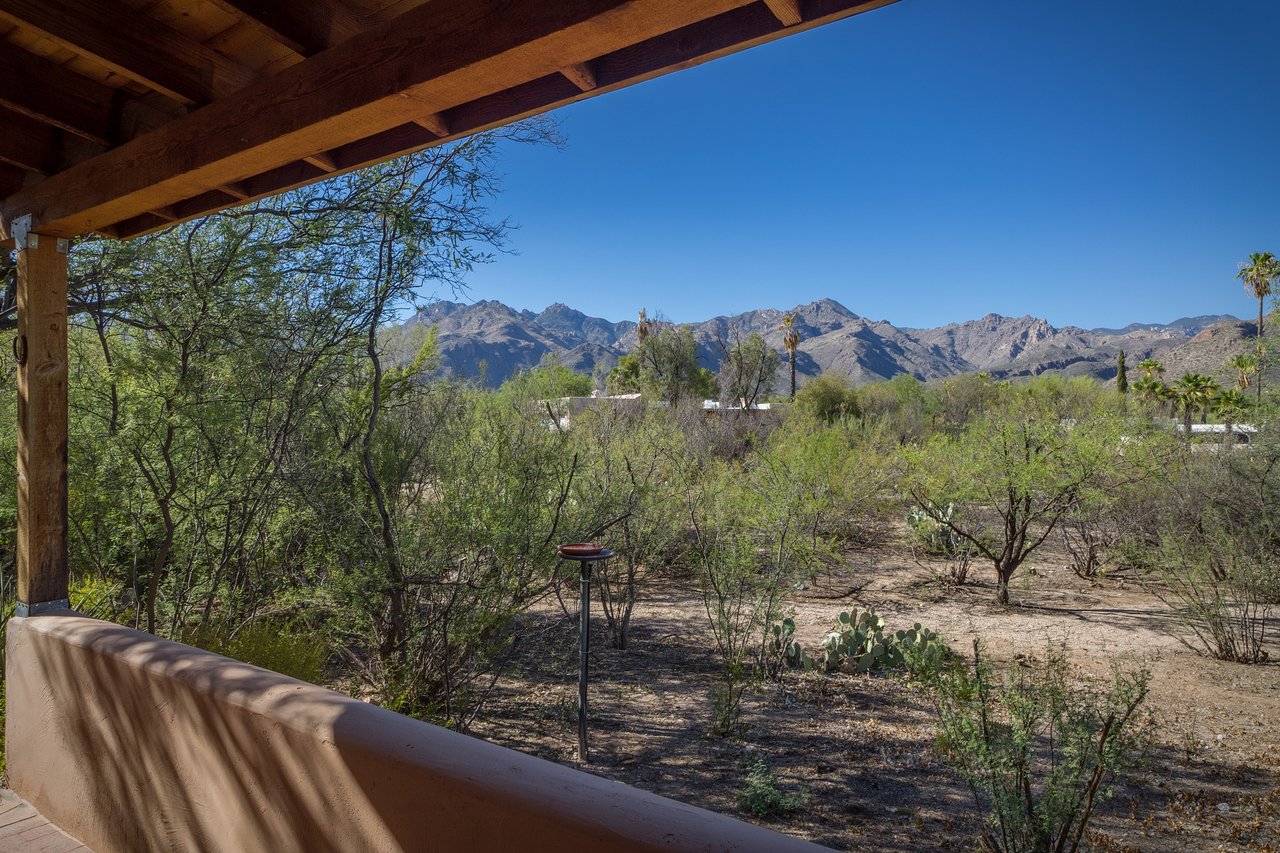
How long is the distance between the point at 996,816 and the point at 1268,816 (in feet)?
7.67

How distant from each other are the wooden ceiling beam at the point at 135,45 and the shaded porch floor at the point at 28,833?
245 centimetres

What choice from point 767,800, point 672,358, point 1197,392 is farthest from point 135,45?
point 1197,392

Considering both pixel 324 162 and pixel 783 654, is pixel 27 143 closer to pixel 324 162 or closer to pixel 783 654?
pixel 324 162

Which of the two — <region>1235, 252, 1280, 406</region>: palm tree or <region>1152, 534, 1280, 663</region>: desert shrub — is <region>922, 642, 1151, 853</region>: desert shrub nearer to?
<region>1152, 534, 1280, 663</region>: desert shrub

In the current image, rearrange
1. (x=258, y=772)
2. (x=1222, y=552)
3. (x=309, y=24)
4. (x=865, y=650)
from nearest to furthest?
1. (x=258, y=772)
2. (x=309, y=24)
3. (x=865, y=650)
4. (x=1222, y=552)

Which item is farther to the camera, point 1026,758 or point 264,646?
point 264,646

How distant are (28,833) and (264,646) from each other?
1574 mm

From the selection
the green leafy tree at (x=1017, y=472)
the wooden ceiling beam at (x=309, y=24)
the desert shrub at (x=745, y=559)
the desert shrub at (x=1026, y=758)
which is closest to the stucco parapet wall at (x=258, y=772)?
the wooden ceiling beam at (x=309, y=24)

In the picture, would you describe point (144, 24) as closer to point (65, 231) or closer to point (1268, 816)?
point (65, 231)

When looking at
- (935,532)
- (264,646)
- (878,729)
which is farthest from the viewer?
(935,532)

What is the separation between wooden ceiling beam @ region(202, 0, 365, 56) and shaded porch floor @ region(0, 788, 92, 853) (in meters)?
2.60

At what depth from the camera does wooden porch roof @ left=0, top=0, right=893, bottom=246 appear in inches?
65.3

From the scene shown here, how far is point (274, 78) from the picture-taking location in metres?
2.20

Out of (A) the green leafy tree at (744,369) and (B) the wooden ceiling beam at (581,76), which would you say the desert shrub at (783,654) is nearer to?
(B) the wooden ceiling beam at (581,76)
